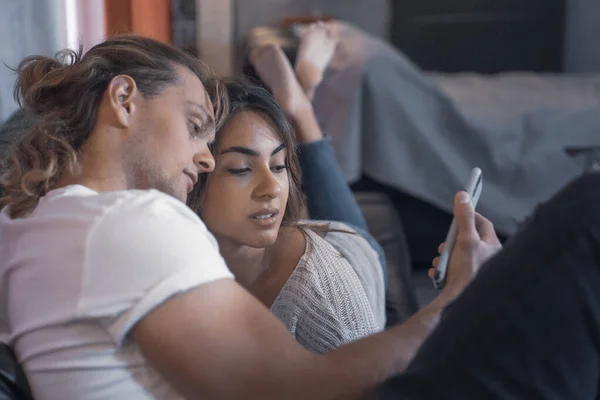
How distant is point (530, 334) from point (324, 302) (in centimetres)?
38

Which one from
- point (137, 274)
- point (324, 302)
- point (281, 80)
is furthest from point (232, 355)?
point (281, 80)

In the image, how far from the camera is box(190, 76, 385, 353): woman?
37.3 inches

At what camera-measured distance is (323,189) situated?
1398mm

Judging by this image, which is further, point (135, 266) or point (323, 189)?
point (323, 189)

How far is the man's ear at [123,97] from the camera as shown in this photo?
2.50 feet

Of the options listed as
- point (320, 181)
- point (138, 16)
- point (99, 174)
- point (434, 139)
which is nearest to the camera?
point (99, 174)

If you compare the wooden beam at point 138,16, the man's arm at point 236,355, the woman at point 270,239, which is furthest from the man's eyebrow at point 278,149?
the wooden beam at point 138,16

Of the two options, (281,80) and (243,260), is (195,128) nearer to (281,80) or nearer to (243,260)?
(243,260)

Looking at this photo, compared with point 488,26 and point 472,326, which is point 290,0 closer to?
point 488,26

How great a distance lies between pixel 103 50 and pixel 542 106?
1.77 metres

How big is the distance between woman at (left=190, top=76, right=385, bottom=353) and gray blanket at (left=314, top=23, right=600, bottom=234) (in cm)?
116

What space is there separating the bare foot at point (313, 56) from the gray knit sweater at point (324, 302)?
0.66 meters

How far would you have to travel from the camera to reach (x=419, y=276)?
2002mm

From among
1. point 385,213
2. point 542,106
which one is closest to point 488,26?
point 542,106
